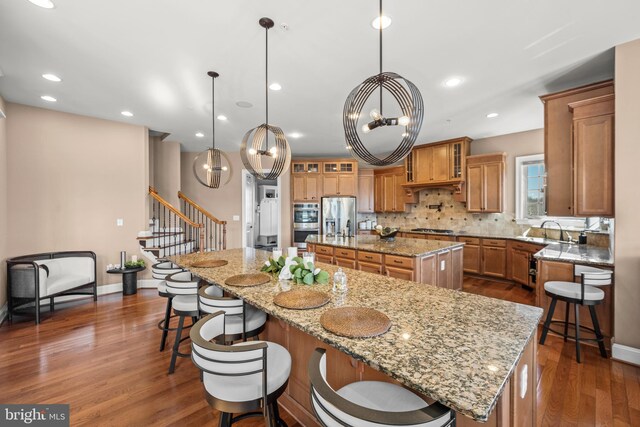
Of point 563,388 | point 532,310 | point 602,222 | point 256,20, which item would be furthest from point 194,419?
point 602,222

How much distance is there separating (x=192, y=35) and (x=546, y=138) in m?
3.92

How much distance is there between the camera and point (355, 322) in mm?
1268

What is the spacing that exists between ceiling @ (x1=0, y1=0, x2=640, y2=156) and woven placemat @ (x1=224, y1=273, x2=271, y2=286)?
76.3 inches

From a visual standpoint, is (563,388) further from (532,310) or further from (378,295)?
(378,295)

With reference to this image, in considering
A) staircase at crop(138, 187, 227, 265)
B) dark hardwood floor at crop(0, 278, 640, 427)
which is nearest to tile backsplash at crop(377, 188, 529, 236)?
dark hardwood floor at crop(0, 278, 640, 427)

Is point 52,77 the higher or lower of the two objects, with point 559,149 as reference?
higher

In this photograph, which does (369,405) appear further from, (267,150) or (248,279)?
(267,150)

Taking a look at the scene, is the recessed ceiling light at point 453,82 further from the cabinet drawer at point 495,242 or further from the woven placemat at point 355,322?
the cabinet drawer at point 495,242

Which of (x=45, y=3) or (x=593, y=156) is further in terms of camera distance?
(x=593, y=156)

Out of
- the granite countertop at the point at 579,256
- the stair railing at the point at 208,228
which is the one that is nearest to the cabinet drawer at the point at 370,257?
the granite countertop at the point at 579,256

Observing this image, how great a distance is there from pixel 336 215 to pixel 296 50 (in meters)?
4.42

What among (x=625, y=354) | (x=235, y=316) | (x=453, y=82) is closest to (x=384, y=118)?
(x=235, y=316)

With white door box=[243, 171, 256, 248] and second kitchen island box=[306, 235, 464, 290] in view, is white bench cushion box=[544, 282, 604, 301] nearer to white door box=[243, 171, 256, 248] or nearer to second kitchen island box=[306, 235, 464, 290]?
second kitchen island box=[306, 235, 464, 290]

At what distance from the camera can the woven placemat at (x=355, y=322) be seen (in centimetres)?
117
